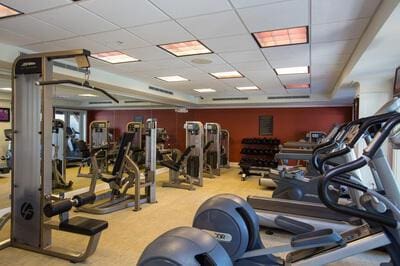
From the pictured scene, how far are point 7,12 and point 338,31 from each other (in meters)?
3.26

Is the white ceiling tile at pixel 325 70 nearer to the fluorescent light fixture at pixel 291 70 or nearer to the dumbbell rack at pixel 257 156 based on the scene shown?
the fluorescent light fixture at pixel 291 70

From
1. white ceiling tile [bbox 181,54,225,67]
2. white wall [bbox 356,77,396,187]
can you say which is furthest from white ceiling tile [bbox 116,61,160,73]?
white wall [bbox 356,77,396,187]

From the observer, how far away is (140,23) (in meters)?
2.76

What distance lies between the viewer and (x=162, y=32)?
3.01 m

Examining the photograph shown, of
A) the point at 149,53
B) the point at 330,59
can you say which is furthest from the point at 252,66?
the point at 149,53

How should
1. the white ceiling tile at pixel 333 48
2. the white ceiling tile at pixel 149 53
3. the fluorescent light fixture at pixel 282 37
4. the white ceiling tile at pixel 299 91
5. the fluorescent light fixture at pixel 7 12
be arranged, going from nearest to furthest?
the fluorescent light fixture at pixel 7 12, the fluorescent light fixture at pixel 282 37, the white ceiling tile at pixel 333 48, the white ceiling tile at pixel 149 53, the white ceiling tile at pixel 299 91

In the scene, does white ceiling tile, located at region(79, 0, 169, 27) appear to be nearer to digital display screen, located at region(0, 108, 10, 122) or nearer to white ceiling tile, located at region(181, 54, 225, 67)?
white ceiling tile, located at region(181, 54, 225, 67)

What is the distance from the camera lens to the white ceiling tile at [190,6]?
90.0 inches

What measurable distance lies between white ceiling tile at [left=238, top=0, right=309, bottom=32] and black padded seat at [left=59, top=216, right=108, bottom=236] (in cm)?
→ 242

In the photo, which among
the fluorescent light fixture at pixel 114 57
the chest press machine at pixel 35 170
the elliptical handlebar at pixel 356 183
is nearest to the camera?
the elliptical handlebar at pixel 356 183

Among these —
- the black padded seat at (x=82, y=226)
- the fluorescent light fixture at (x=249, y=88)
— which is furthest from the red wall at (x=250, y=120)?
the black padded seat at (x=82, y=226)

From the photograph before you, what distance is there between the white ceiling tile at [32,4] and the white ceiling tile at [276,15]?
5.13 feet

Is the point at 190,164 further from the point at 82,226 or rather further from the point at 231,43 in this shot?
the point at 82,226

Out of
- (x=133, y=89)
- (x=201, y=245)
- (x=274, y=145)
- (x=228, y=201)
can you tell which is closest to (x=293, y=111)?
(x=274, y=145)
